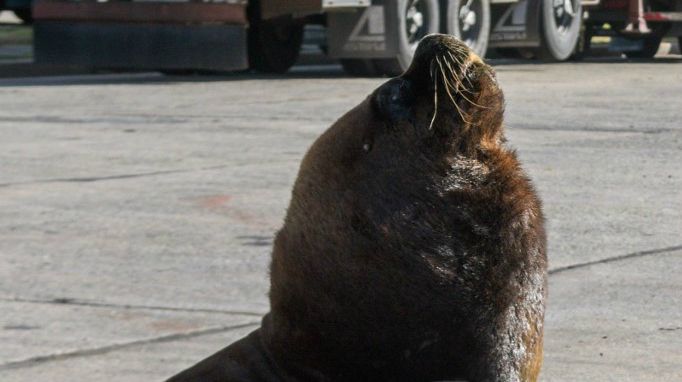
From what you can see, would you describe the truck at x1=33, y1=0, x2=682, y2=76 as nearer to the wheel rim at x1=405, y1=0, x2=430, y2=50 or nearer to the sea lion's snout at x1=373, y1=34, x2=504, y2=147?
the wheel rim at x1=405, y1=0, x2=430, y2=50

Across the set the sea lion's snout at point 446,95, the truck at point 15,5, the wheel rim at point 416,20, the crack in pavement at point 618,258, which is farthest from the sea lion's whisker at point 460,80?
the truck at point 15,5

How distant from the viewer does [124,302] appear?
5465 millimetres

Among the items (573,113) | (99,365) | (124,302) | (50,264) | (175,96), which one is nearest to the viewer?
(99,365)

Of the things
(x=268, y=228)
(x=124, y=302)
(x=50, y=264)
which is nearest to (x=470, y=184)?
(x=124, y=302)

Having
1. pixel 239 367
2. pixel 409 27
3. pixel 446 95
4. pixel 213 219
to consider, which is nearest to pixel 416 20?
pixel 409 27

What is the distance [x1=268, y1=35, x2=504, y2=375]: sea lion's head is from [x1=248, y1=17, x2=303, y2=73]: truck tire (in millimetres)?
12517

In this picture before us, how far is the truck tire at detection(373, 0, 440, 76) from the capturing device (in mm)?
14403

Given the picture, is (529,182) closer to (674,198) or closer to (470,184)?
(470,184)

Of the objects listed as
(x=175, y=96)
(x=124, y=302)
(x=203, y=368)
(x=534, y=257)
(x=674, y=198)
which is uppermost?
(x=534, y=257)

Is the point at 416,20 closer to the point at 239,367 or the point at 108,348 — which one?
the point at 108,348

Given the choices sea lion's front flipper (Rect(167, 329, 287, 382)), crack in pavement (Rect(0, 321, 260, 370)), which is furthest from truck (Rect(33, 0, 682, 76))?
sea lion's front flipper (Rect(167, 329, 287, 382))

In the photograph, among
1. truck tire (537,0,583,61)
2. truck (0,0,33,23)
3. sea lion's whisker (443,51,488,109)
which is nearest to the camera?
sea lion's whisker (443,51,488,109)

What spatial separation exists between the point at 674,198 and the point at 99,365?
3.82m

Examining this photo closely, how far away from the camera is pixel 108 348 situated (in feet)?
15.8
